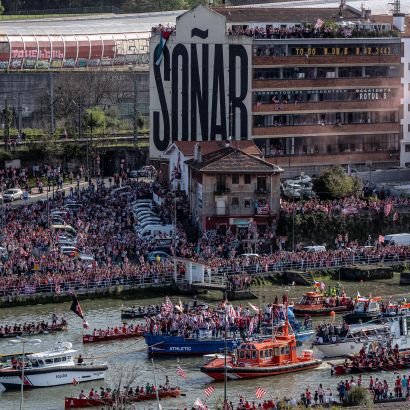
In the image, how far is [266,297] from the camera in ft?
324

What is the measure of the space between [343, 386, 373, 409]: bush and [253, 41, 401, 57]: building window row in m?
46.3

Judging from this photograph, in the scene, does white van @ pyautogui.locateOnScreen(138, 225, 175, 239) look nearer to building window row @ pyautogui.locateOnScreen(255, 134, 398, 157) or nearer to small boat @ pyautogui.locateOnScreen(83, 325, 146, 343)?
small boat @ pyautogui.locateOnScreen(83, 325, 146, 343)

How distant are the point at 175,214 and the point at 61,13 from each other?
81592mm

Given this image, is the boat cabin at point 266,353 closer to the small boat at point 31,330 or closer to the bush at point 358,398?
the bush at point 358,398

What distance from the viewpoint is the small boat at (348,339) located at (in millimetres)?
86688

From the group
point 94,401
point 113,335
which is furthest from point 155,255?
point 94,401

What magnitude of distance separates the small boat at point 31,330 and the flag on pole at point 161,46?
115ft

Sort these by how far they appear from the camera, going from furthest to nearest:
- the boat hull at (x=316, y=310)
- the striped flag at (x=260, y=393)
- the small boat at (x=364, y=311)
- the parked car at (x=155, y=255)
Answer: the parked car at (x=155, y=255) → the boat hull at (x=316, y=310) → the small boat at (x=364, y=311) → the striped flag at (x=260, y=393)

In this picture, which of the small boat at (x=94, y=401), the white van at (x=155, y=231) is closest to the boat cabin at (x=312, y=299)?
the white van at (x=155, y=231)

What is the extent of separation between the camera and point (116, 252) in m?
103

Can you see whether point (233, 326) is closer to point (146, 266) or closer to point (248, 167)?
point (146, 266)

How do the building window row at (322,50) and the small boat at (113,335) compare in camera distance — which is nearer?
the small boat at (113,335)

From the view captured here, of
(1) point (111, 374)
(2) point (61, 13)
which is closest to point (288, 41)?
(1) point (111, 374)

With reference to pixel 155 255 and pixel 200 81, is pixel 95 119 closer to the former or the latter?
pixel 200 81
